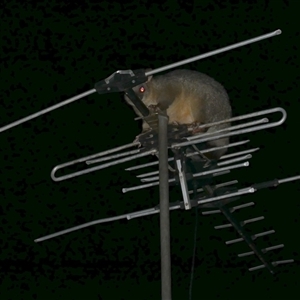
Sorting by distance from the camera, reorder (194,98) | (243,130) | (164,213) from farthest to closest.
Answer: (194,98) < (243,130) < (164,213)

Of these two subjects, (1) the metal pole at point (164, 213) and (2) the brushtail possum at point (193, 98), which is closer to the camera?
(1) the metal pole at point (164, 213)

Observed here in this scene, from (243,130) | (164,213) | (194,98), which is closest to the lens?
(164,213)

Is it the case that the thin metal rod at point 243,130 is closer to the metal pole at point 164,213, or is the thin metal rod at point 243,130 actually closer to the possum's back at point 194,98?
the metal pole at point 164,213

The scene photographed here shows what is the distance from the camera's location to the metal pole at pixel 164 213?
2.10 meters

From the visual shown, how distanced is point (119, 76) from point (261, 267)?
1.53 meters

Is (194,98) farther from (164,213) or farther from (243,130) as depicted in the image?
(164,213)

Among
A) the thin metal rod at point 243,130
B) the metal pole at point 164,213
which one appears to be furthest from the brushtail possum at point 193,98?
the metal pole at point 164,213

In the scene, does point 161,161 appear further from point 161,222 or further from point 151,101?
point 151,101

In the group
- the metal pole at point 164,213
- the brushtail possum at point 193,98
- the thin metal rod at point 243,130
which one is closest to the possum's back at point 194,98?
the brushtail possum at point 193,98

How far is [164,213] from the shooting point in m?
2.18

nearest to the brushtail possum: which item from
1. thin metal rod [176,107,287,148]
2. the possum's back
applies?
the possum's back

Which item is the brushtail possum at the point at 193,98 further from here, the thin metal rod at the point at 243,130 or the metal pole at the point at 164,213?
the metal pole at the point at 164,213

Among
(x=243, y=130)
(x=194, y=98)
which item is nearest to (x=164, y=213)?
(x=243, y=130)

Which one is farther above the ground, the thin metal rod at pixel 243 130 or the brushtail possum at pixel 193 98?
the thin metal rod at pixel 243 130
